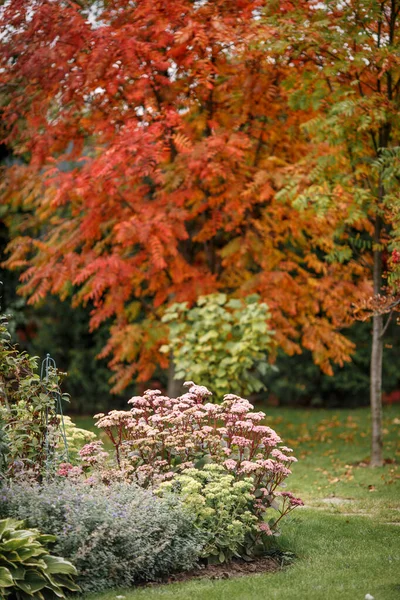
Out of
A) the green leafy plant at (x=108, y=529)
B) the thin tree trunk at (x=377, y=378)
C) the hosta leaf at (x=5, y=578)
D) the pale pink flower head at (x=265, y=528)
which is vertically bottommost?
the thin tree trunk at (x=377, y=378)

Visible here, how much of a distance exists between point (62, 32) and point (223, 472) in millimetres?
6205

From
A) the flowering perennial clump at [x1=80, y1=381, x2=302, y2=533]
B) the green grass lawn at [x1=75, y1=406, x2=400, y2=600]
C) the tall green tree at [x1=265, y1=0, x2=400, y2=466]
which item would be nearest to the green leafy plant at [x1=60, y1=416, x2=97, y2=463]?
the flowering perennial clump at [x1=80, y1=381, x2=302, y2=533]

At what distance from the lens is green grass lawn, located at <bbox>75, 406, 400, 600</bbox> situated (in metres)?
5.05

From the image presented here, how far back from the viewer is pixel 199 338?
1074 cm

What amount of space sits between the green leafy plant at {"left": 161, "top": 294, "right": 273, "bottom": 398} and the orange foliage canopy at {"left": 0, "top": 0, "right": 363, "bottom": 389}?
0.44m

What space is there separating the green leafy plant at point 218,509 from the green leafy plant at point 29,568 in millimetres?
1026

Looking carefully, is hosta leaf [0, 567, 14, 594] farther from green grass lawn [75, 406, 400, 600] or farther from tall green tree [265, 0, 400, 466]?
tall green tree [265, 0, 400, 466]

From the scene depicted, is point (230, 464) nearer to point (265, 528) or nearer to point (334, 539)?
point (265, 528)

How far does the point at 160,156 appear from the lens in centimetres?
954

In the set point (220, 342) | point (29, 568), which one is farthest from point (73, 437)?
point (220, 342)

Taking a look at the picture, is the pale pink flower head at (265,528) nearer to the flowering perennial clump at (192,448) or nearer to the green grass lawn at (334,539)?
the flowering perennial clump at (192,448)

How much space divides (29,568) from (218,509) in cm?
147

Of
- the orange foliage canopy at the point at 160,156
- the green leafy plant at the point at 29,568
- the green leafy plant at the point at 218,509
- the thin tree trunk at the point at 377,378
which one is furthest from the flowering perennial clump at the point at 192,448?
the thin tree trunk at the point at 377,378

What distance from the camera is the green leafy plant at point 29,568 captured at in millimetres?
4711
